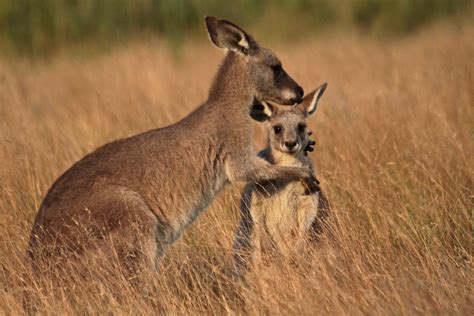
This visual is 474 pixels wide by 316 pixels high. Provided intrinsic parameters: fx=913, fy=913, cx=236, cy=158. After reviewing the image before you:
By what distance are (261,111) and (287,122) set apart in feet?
1.19

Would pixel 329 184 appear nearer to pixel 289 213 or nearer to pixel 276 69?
pixel 289 213


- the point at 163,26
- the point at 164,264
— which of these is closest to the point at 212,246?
the point at 164,264

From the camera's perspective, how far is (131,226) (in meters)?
5.53

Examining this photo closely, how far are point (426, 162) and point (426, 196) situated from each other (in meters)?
0.57

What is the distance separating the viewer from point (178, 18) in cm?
1705

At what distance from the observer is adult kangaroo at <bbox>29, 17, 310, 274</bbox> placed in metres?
5.53

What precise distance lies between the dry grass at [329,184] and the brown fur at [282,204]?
0.54 ft

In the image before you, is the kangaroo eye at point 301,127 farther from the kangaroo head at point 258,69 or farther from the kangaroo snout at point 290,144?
the kangaroo head at point 258,69

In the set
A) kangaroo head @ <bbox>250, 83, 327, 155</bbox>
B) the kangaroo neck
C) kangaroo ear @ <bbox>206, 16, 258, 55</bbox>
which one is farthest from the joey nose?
kangaroo ear @ <bbox>206, 16, 258, 55</bbox>

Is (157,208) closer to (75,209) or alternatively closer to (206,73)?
(75,209)

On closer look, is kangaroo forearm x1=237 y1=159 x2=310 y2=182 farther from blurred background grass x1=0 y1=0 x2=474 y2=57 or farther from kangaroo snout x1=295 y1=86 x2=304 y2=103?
blurred background grass x1=0 y1=0 x2=474 y2=57

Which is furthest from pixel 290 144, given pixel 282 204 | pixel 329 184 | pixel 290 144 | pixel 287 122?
pixel 329 184

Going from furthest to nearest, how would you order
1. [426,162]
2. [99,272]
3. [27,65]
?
[27,65] < [426,162] < [99,272]

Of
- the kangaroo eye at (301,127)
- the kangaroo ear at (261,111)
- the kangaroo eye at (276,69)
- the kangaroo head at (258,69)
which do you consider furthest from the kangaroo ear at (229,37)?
the kangaroo eye at (301,127)
